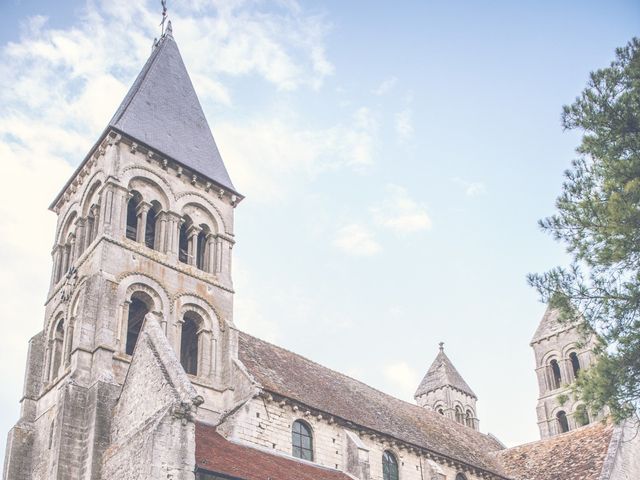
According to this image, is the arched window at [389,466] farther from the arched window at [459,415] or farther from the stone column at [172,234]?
the arched window at [459,415]

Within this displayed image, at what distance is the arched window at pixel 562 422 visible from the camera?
4078 cm

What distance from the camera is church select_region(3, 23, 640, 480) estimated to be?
2033 cm

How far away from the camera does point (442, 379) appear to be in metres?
46.8

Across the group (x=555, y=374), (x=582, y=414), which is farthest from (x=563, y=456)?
(x=582, y=414)

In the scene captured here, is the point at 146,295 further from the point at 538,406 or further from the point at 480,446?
the point at 538,406

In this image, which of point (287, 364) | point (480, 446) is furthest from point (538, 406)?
point (287, 364)

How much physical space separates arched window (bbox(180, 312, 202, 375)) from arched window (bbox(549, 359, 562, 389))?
24.1 meters

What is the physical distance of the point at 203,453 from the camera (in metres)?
19.8

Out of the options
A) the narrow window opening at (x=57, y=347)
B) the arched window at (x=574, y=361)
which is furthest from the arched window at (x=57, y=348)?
the arched window at (x=574, y=361)

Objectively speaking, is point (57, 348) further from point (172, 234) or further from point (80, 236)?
point (172, 234)

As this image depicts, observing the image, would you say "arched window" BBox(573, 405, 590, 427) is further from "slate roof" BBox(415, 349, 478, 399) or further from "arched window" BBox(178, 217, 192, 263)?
"slate roof" BBox(415, 349, 478, 399)

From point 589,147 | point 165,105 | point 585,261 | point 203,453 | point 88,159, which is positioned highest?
point 165,105

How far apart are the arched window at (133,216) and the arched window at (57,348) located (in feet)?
12.1

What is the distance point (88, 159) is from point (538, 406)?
27765 mm
